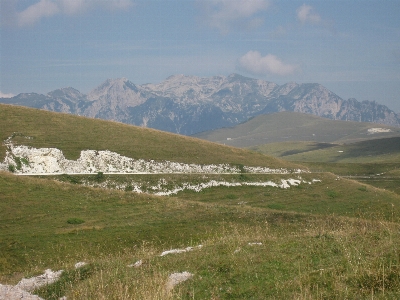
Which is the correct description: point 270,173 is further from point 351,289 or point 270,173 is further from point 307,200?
point 351,289

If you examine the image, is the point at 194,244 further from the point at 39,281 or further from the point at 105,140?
the point at 105,140

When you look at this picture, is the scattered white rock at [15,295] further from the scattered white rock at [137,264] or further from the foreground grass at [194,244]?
the scattered white rock at [137,264]

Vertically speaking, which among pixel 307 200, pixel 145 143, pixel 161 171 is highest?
pixel 145 143

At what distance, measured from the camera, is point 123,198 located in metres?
43.7

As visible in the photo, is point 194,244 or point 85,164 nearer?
point 194,244

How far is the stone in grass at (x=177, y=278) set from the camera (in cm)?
1480

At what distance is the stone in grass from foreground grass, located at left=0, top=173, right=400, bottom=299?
0.26 meters

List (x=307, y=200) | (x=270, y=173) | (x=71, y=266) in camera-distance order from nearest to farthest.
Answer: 1. (x=71, y=266)
2. (x=307, y=200)
3. (x=270, y=173)

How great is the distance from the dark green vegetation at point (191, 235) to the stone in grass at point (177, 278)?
1.00 ft

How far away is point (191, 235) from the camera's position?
3166cm

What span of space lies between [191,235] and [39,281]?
14.9m

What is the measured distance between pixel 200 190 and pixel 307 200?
15528 millimetres

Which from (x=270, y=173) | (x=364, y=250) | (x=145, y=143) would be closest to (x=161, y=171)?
(x=145, y=143)

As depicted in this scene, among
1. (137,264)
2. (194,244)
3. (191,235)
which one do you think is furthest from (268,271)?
(191,235)
